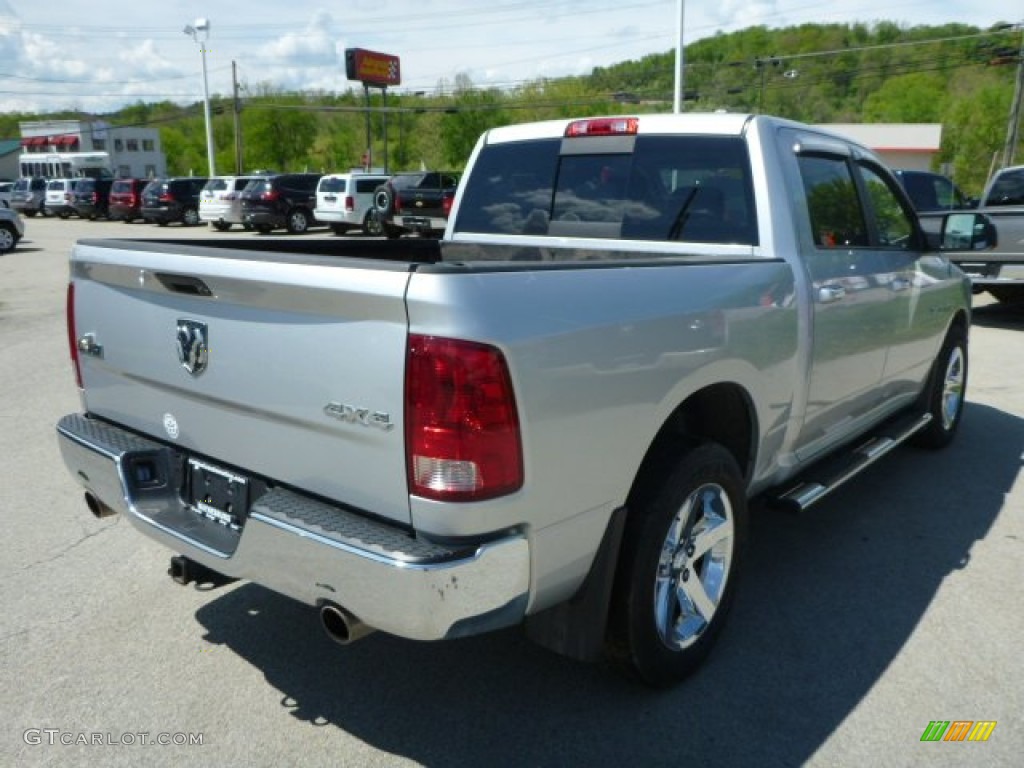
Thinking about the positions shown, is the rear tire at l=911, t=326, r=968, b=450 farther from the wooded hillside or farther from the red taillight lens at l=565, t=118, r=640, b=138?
the wooded hillside

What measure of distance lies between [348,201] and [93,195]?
1650 cm

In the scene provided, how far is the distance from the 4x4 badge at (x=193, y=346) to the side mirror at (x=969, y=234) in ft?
14.3

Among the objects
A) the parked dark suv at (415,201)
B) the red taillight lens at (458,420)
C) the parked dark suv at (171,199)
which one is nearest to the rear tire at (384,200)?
the parked dark suv at (415,201)

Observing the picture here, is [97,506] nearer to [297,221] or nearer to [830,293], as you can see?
[830,293]

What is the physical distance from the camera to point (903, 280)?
445 centimetres

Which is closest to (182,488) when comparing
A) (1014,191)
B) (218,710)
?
(218,710)

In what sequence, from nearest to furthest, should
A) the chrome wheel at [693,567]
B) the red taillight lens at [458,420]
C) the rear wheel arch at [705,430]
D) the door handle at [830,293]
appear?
the red taillight lens at [458,420] → the rear wheel arch at [705,430] → the chrome wheel at [693,567] → the door handle at [830,293]

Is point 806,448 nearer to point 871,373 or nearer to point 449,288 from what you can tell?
point 871,373

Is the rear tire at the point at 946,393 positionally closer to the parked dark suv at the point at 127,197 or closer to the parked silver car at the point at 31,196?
the parked dark suv at the point at 127,197

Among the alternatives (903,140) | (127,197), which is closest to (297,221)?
(127,197)

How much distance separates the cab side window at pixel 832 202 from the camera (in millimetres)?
3762

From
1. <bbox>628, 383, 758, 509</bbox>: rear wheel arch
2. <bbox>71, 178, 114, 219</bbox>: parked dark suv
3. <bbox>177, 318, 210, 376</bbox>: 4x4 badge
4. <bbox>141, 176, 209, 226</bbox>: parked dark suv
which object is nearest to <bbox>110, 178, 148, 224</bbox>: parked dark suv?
<bbox>141, 176, 209, 226</bbox>: parked dark suv

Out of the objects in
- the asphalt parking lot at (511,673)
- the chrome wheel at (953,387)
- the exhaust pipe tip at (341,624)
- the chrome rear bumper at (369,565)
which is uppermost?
the chrome rear bumper at (369,565)

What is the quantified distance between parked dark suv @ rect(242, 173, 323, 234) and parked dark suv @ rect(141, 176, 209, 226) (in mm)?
4754
